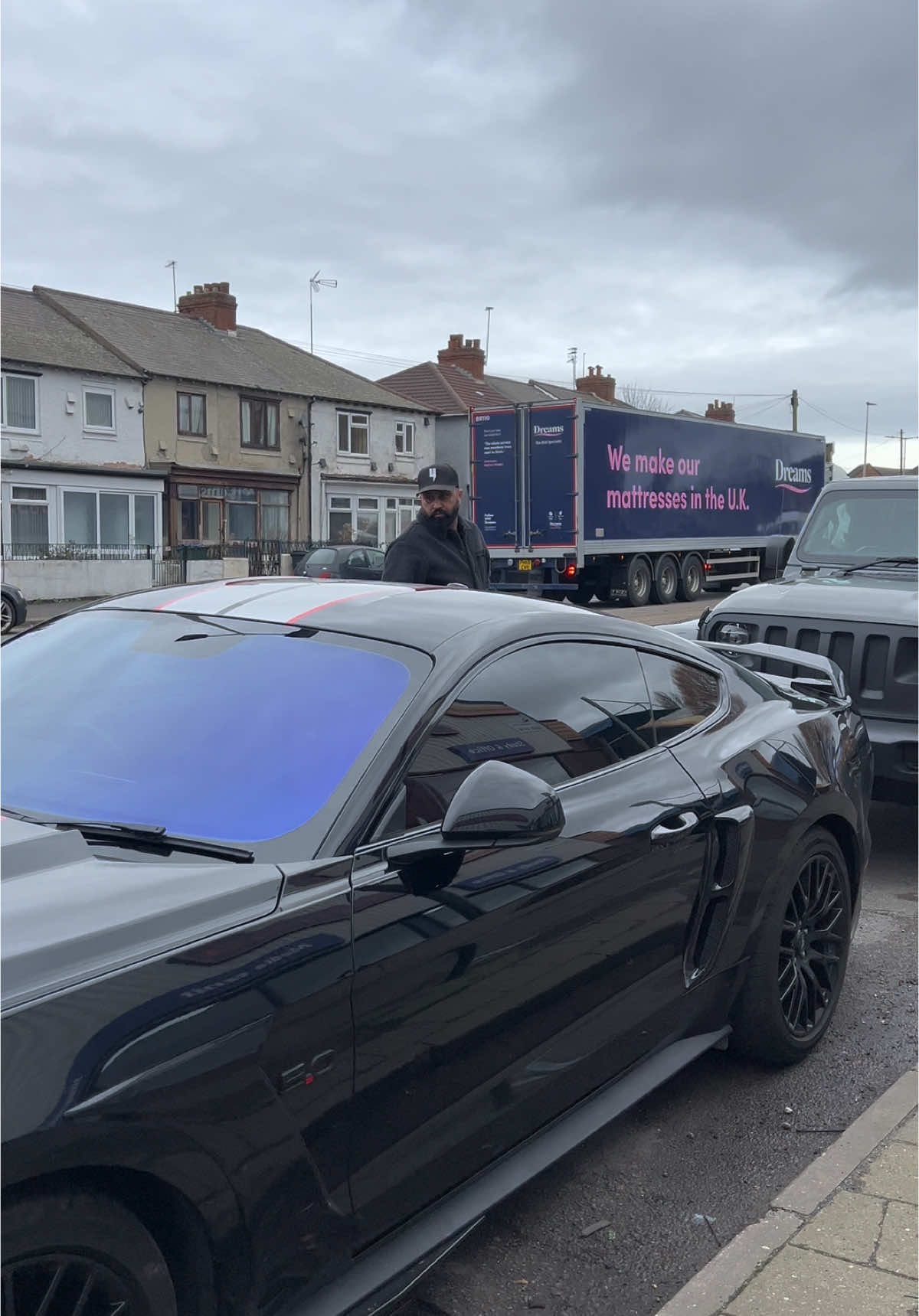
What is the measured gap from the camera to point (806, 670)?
5.52 metres

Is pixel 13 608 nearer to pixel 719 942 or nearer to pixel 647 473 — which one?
pixel 647 473

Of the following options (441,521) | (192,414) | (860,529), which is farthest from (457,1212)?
(192,414)

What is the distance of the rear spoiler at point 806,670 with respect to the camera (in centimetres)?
464

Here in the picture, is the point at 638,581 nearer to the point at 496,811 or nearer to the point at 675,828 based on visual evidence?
the point at 675,828

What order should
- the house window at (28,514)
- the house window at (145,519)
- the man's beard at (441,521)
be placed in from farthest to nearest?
the house window at (145,519), the house window at (28,514), the man's beard at (441,521)

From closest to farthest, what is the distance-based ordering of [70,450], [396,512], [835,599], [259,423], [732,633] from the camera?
[835,599]
[732,633]
[70,450]
[259,423]
[396,512]

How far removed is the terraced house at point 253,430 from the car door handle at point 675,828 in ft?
108

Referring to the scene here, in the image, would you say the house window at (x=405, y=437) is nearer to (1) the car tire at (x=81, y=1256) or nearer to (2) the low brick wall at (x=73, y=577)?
(2) the low brick wall at (x=73, y=577)

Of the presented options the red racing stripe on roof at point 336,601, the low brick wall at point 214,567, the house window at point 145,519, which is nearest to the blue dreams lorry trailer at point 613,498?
the low brick wall at point 214,567

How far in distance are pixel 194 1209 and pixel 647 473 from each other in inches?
936

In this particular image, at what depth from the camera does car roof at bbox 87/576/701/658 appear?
2961mm

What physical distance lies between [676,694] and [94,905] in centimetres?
209

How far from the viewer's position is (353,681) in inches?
107

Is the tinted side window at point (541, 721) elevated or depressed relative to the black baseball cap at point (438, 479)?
depressed
